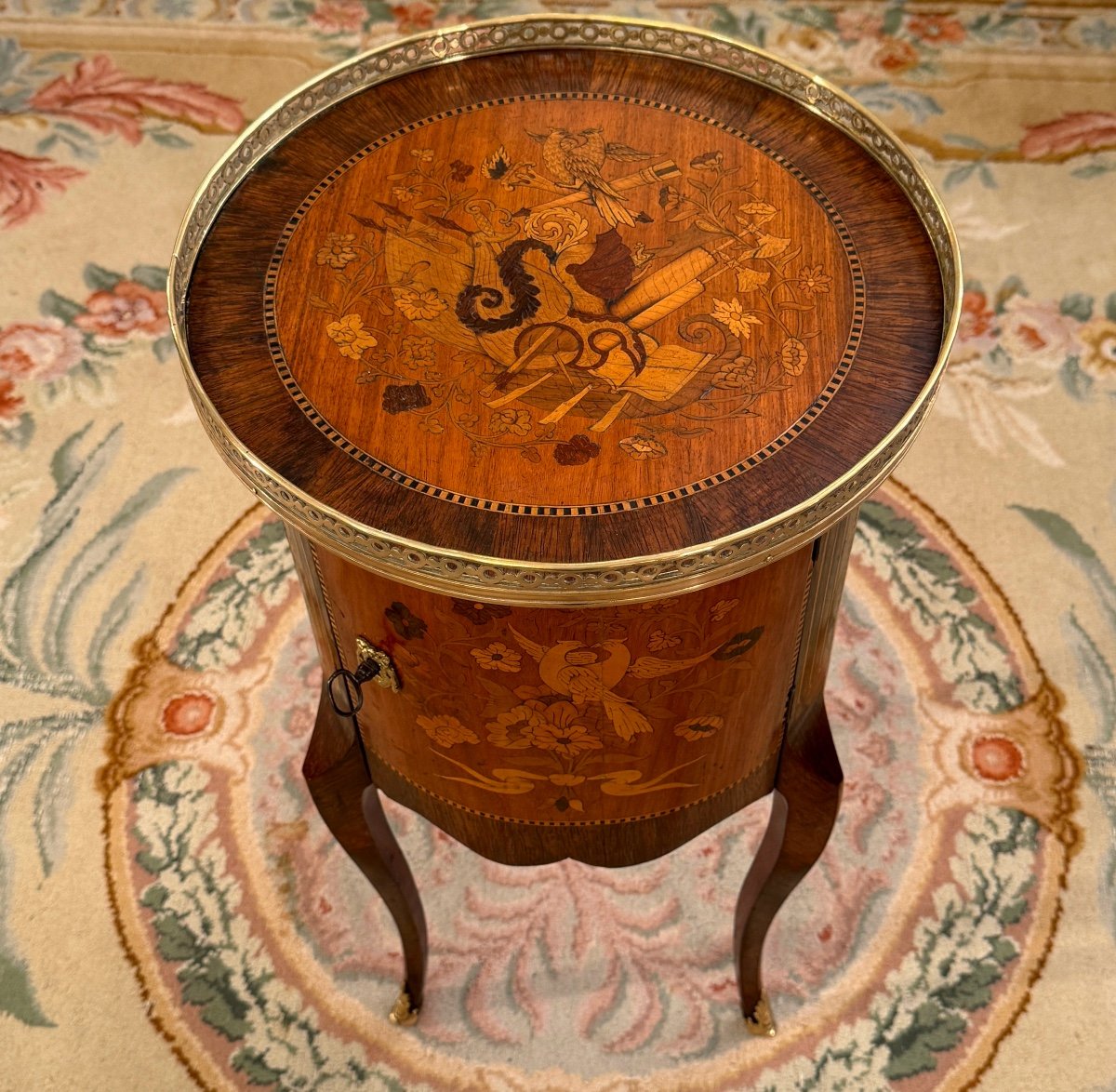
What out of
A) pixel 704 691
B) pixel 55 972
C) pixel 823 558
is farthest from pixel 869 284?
pixel 55 972

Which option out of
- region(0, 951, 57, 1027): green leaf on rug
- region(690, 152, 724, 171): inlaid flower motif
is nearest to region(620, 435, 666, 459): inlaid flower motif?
region(690, 152, 724, 171): inlaid flower motif

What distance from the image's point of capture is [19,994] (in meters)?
1.38

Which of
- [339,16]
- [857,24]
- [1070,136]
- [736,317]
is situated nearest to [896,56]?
[857,24]

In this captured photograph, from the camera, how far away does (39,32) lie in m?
2.30

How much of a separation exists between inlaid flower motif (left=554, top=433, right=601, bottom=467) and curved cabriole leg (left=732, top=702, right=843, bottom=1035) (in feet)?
1.07

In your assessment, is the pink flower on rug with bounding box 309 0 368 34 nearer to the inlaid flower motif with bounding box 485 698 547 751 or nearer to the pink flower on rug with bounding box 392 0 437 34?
the pink flower on rug with bounding box 392 0 437 34

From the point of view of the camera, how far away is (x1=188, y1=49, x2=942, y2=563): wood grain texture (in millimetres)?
853

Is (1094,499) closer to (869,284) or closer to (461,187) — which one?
(869,284)

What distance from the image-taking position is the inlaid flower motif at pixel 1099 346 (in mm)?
1859

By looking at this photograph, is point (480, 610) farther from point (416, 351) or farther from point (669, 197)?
point (669, 197)

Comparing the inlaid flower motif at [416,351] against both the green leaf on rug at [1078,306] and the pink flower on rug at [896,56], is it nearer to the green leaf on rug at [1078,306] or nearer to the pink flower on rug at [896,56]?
the green leaf on rug at [1078,306]

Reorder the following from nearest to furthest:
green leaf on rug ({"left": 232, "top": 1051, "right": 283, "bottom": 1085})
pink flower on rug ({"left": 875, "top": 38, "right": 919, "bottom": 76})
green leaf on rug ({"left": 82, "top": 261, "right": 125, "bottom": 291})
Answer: green leaf on rug ({"left": 232, "top": 1051, "right": 283, "bottom": 1085}) < green leaf on rug ({"left": 82, "top": 261, "right": 125, "bottom": 291}) < pink flower on rug ({"left": 875, "top": 38, "right": 919, "bottom": 76})

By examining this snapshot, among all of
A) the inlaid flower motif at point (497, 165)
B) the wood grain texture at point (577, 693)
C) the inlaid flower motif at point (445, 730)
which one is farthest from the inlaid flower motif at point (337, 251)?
the inlaid flower motif at point (445, 730)

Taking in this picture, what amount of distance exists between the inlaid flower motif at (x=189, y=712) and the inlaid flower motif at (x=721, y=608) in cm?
87
